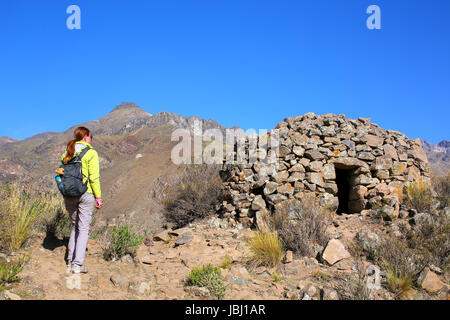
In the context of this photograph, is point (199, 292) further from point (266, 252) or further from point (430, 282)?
point (430, 282)

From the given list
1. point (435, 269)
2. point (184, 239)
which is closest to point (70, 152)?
point (184, 239)

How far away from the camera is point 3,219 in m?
4.68

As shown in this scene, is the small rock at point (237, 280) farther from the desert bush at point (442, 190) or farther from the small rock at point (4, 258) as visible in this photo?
the desert bush at point (442, 190)

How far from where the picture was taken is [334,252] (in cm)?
511

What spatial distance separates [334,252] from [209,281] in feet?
7.12

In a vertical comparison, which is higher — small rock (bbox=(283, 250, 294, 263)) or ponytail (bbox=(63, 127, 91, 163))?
ponytail (bbox=(63, 127, 91, 163))

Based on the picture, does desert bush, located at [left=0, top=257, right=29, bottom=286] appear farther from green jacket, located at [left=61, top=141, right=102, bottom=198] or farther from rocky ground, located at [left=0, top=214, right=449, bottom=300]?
green jacket, located at [left=61, top=141, right=102, bottom=198]

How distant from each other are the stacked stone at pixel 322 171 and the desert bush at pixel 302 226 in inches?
20.6

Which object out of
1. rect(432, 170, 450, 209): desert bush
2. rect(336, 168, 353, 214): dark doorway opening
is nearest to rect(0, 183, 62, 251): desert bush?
rect(336, 168, 353, 214): dark doorway opening

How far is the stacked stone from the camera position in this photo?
6.90 m

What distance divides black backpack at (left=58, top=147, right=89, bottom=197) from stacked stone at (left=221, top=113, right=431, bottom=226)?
3608mm

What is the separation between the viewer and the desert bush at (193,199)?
799cm

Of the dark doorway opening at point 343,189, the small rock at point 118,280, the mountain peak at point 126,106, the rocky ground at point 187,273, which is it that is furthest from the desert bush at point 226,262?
the mountain peak at point 126,106

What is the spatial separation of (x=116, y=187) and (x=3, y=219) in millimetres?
24980
